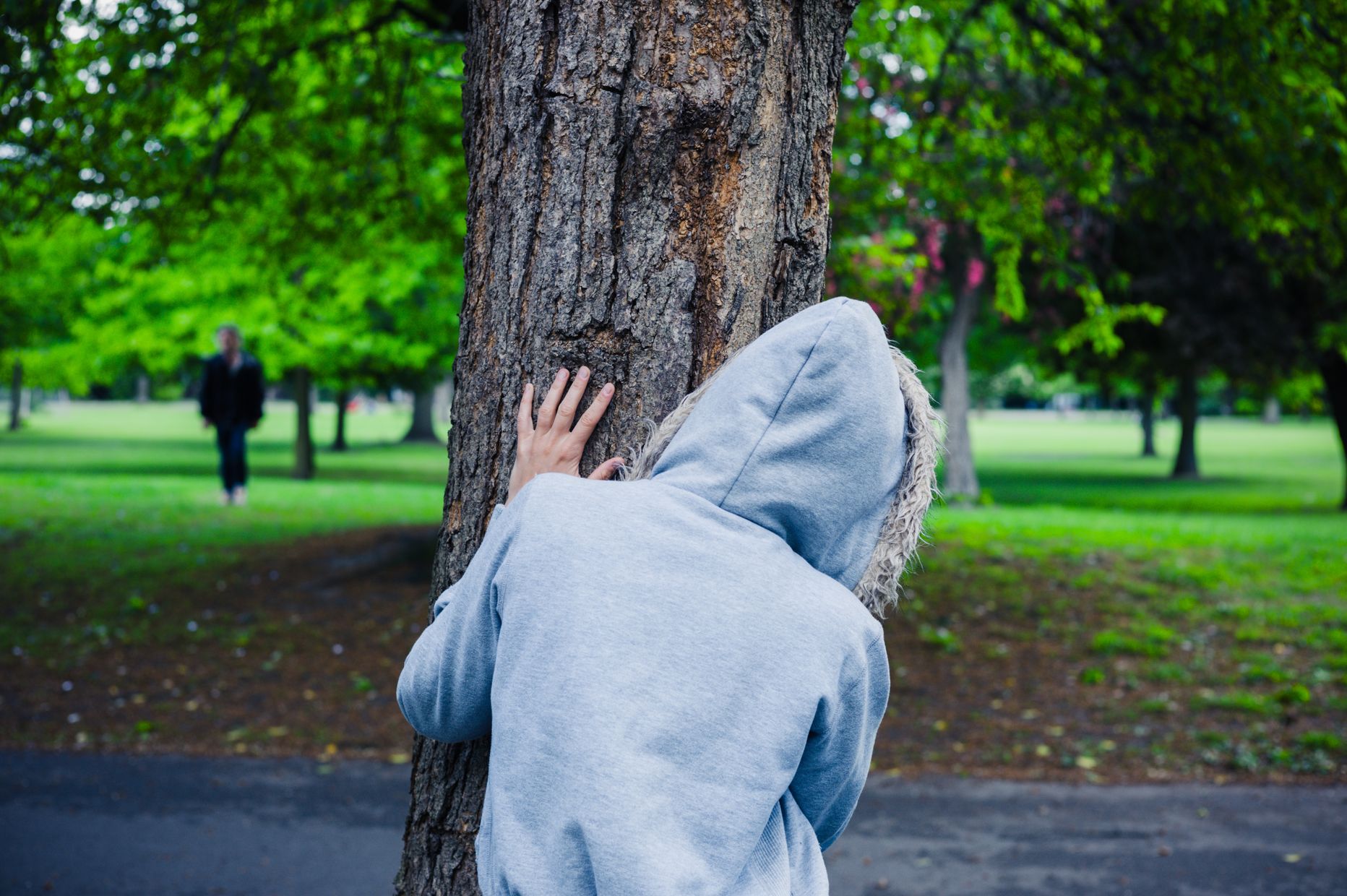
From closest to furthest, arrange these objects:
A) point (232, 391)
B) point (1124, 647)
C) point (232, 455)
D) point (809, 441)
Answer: point (809, 441) → point (1124, 647) → point (232, 391) → point (232, 455)

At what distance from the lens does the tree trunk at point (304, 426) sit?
67.8 ft

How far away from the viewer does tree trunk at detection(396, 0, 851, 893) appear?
84.9 inches

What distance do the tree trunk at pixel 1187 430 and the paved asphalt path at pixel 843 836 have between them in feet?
73.0

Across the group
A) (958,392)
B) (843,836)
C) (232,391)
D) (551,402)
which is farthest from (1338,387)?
(551,402)

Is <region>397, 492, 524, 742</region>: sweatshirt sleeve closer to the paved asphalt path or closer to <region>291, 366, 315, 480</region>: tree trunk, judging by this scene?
the paved asphalt path

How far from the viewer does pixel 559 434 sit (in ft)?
7.00

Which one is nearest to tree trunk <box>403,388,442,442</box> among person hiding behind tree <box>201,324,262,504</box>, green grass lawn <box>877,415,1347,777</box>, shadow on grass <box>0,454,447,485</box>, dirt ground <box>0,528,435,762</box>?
shadow on grass <box>0,454,447,485</box>

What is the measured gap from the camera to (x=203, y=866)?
4.54 metres

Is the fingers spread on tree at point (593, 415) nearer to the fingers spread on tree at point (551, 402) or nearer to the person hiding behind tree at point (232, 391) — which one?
the fingers spread on tree at point (551, 402)

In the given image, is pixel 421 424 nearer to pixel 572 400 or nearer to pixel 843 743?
pixel 572 400

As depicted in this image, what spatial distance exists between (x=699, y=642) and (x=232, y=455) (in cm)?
1282

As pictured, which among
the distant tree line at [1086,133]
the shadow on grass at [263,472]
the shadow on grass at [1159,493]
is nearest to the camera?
the distant tree line at [1086,133]

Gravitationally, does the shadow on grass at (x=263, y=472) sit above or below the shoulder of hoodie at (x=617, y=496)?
below

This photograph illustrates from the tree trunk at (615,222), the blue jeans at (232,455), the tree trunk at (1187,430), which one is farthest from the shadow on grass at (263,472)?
the tree trunk at (615,222)
